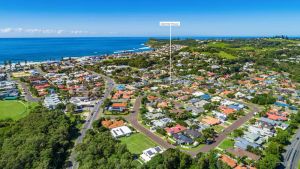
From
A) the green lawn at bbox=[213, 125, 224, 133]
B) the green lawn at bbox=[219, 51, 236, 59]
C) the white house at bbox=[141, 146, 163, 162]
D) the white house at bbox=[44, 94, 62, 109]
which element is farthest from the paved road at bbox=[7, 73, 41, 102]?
the green lawn at bbox=[219, 51, 236, 59]

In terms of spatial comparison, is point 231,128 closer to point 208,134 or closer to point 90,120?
point 208,134

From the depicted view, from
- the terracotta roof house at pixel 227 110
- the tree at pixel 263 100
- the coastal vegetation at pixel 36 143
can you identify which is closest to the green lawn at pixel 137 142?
the coastal vegetation at pixel 36 143

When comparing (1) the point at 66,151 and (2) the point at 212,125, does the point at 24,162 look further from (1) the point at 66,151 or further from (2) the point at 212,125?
(2) the point at 212,125

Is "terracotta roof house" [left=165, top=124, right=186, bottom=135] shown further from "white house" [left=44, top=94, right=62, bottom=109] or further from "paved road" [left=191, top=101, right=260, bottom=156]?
"white house" [left=44, top=94, right=62, bottom=109]

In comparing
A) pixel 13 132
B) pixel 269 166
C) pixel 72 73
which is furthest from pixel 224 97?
pixel 72 73

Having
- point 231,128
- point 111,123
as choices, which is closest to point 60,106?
point 111,123

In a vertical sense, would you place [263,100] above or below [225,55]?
below
